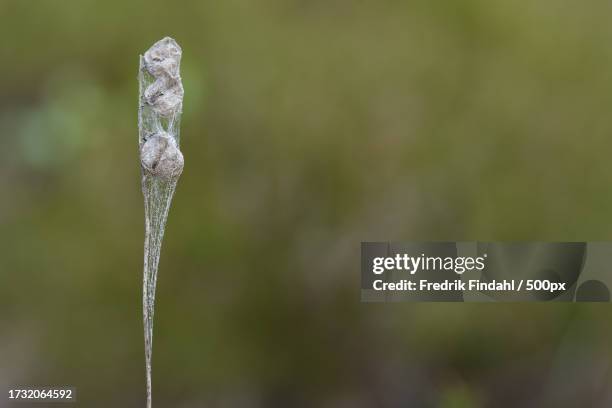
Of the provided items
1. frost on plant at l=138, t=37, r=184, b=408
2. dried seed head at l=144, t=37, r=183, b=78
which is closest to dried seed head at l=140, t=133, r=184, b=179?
frost on plant at l=138, t=37, r=184, b=408

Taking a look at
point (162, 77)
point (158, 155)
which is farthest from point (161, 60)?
point (158, 155)

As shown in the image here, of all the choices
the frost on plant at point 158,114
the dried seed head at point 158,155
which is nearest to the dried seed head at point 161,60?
the frost on plant at point 158,114

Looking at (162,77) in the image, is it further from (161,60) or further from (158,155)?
(158,155)

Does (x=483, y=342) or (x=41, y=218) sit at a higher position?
(x=41, y=218)

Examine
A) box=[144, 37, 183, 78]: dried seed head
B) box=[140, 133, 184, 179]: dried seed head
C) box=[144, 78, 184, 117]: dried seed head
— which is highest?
box=[144, 37, 183, 78]: dried seed head

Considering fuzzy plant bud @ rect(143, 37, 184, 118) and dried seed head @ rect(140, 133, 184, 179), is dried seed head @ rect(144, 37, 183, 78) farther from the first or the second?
dried seed head @ rect(140, 133, 184, 179)

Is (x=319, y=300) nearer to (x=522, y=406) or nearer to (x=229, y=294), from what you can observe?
(x=229, y=294)

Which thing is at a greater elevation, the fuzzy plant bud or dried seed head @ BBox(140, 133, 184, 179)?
the fuzzy plant bud

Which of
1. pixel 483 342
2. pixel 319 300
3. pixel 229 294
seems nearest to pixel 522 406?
pixel 483 342
